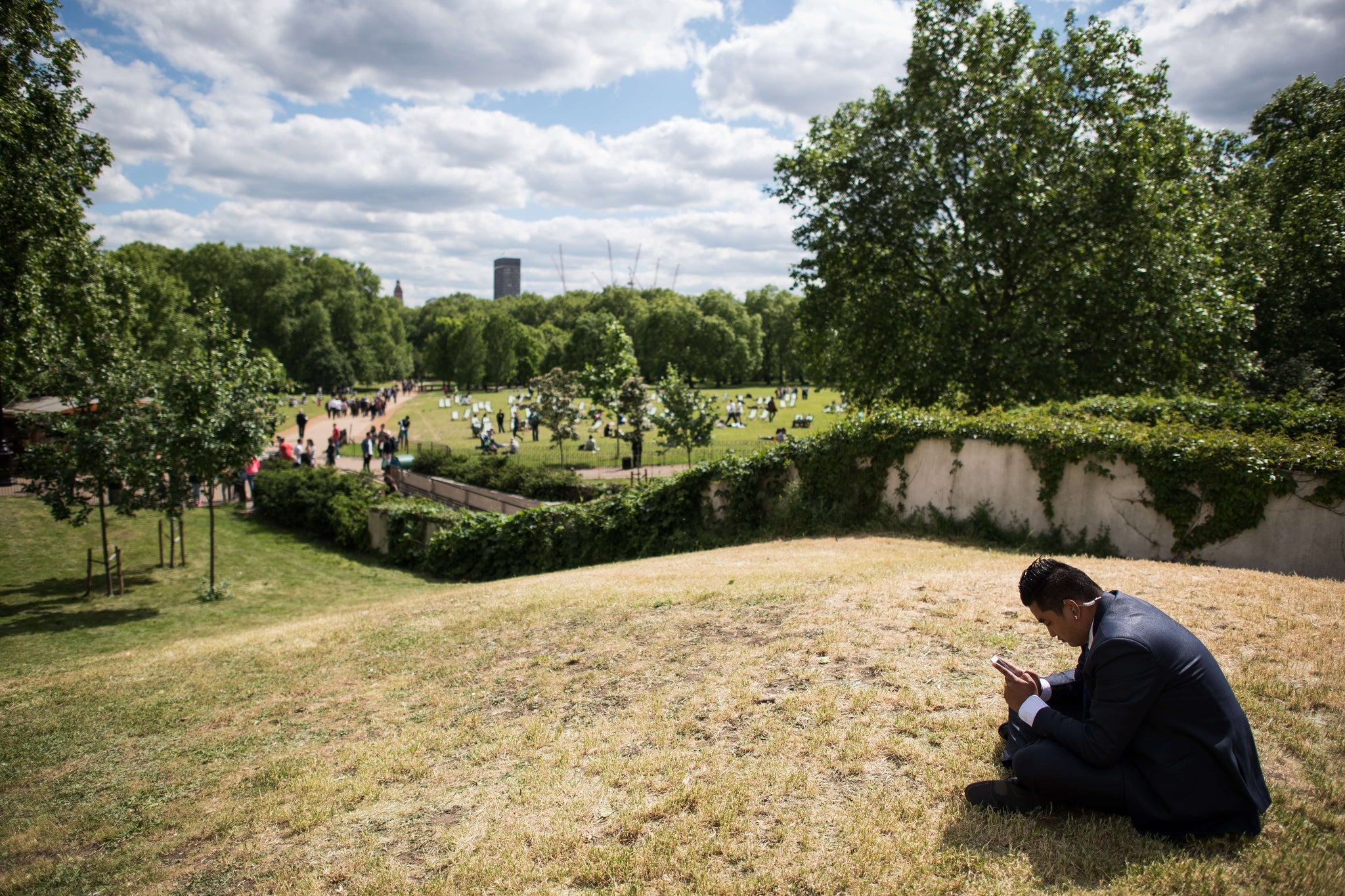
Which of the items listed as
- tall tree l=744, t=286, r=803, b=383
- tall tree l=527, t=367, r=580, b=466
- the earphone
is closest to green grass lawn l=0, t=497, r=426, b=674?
tall tree l=527, t=367, r=580, b=466

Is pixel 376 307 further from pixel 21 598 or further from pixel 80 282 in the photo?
pixel 21 598

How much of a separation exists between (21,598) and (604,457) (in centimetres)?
2357

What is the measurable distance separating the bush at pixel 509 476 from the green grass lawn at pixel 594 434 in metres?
3.18

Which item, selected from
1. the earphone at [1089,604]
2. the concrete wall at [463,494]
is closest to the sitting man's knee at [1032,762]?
the earphone at [1089,604]

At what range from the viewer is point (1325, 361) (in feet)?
70.4

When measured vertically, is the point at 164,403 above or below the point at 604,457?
above

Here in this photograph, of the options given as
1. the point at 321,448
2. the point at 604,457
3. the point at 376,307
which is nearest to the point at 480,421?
the point at 321,448

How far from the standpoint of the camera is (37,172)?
51.7 feet

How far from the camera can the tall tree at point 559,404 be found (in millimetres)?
33062

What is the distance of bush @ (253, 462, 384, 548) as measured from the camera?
2147cm

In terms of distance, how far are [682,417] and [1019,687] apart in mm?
24462

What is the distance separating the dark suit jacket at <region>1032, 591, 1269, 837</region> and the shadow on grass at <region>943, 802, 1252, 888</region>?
0.08m

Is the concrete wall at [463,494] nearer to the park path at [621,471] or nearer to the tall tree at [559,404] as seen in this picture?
the park path at [621,471]

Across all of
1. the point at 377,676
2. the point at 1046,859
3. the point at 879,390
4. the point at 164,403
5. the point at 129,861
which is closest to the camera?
the point at 1046,859
